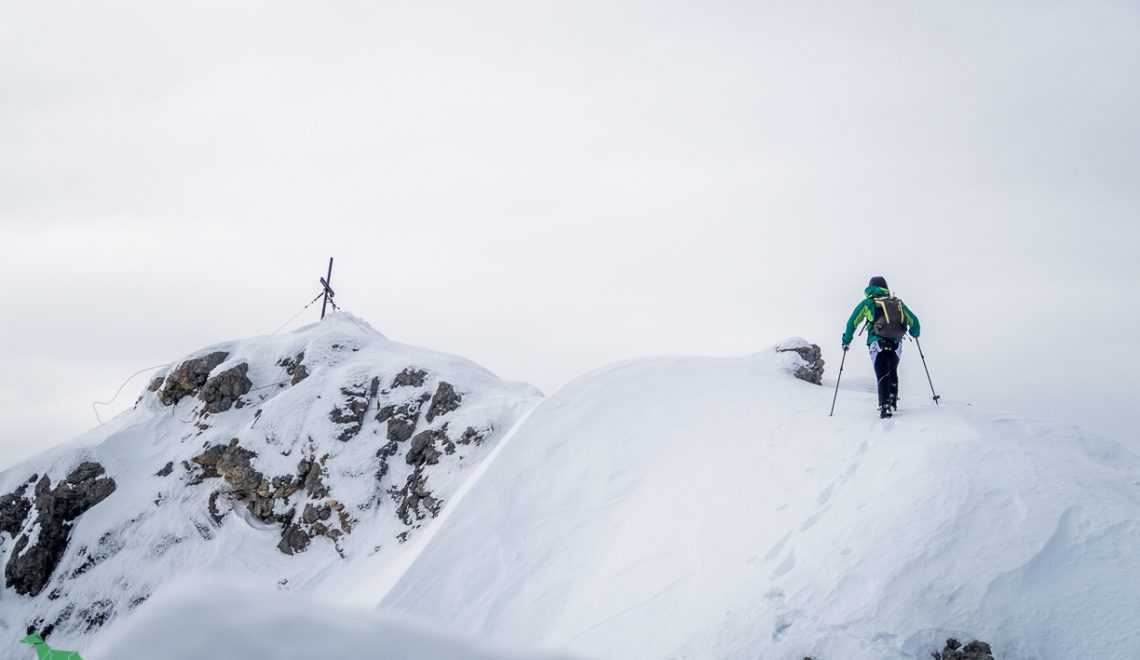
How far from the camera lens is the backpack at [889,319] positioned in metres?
→ 11.8

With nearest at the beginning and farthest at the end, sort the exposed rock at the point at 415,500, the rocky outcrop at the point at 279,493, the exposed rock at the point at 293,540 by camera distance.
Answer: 1. the exposed rock at the point at 415,500
2. the exposed rock at the point at 293,540
3. the rocky outcrop at the point at 279,493

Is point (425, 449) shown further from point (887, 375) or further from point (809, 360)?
point (887, 375)

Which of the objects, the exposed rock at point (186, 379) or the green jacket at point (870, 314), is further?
the exposed rock at point (186, 379)

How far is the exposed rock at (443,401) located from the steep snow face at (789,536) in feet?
18.3

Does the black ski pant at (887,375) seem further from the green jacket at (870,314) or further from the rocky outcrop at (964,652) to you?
the rocky outcrop at (964,652)

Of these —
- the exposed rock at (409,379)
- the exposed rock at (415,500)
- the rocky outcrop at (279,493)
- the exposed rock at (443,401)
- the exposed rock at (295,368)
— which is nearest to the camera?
the exposed rock at (415,500)

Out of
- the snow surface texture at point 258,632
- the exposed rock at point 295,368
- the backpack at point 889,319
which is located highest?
the backpack at point 889,319

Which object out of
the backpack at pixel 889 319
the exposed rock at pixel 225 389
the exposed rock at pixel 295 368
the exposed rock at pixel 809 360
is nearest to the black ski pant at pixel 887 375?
the backpack at pixel 889 319

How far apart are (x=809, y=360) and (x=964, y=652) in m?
11.9

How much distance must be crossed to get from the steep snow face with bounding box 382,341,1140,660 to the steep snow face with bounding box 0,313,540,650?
4.41 meters

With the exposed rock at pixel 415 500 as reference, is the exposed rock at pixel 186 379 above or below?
above

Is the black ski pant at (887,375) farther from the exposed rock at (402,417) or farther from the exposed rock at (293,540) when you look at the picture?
the exposed rock at (293,540)

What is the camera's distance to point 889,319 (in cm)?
1183

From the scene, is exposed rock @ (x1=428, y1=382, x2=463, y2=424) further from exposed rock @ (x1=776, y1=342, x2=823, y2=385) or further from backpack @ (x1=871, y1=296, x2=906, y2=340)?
backpack @ (x1=871, y1=296, x2=906, y2=340)
